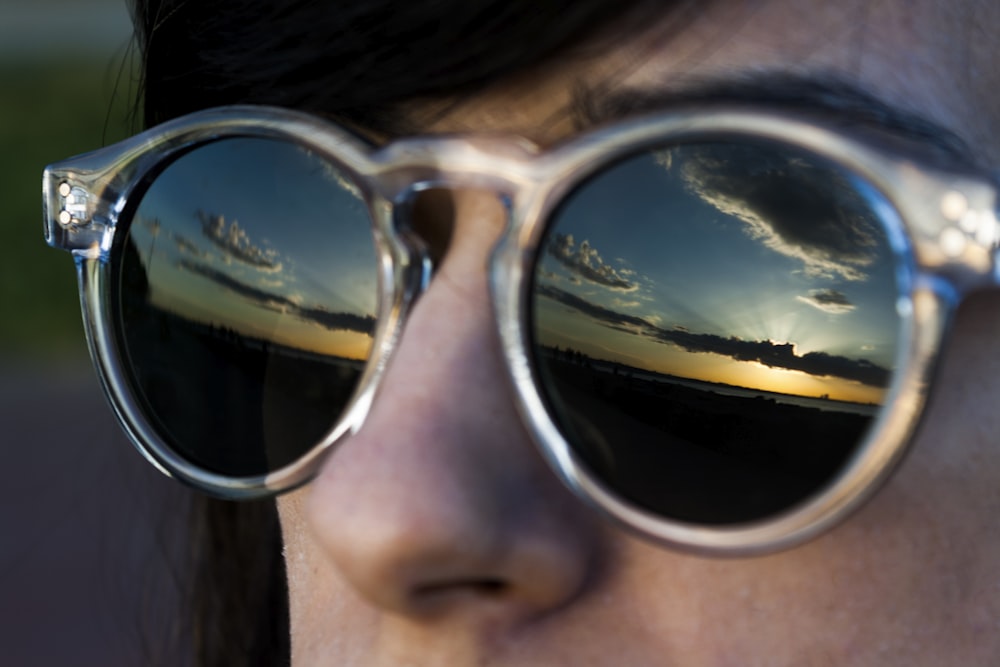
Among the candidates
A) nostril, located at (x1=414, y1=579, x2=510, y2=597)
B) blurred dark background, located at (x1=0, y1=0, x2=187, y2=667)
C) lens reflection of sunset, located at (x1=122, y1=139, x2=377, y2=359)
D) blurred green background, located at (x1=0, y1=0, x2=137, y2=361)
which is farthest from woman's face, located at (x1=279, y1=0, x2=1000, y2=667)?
blurred green background, located at (x1=0, y1=0, x2=137, y2=361)

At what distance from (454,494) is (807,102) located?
423 millimetres

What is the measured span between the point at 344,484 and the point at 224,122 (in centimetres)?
39

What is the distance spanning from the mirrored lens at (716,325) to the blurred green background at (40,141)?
4457 mm

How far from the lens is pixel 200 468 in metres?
1.10

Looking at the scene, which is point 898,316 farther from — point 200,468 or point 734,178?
point 200,468

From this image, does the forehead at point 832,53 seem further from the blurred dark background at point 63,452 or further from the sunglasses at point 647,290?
the blurred dark background at point 63,452

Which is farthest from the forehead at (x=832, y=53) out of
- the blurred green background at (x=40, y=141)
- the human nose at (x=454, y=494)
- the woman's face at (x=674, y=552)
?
the blurred green background at (x=40, y=141)

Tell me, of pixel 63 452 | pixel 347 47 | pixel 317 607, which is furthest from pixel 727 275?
pixel 63 452

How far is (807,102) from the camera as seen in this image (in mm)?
838

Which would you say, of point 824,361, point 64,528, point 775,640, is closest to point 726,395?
point 824,361

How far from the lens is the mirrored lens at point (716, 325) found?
789mm

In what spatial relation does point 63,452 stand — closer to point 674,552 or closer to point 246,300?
point 246,300

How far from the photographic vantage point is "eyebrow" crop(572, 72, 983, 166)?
0.82m

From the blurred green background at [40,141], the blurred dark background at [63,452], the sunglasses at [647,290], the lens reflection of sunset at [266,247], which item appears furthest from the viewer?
the blurred green background at [40,141]
